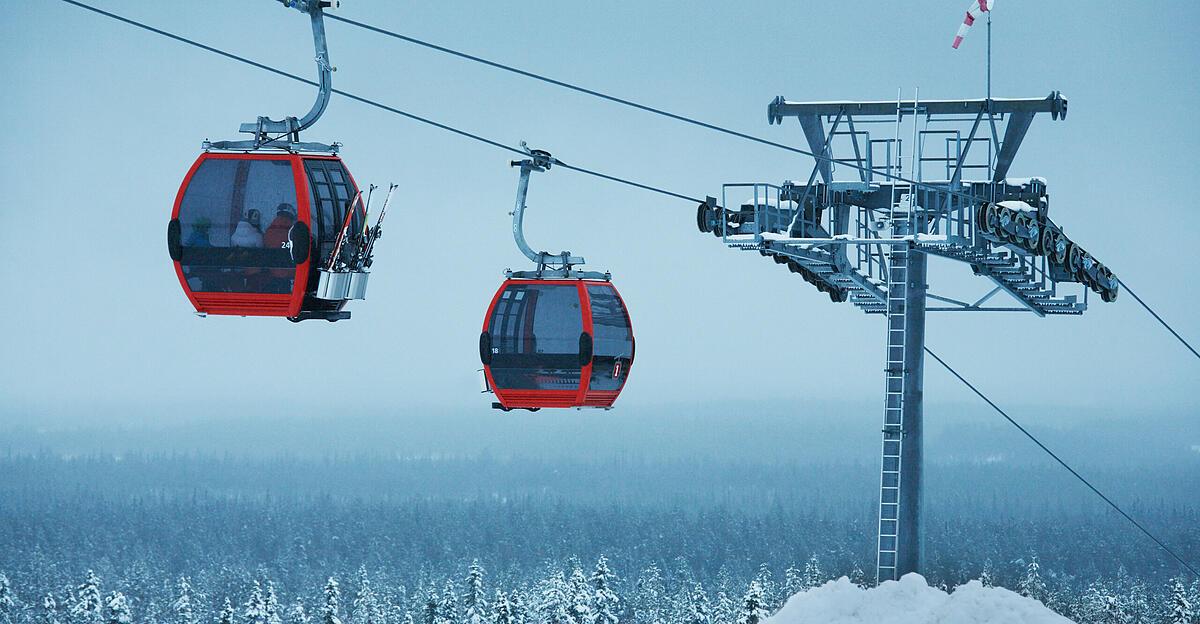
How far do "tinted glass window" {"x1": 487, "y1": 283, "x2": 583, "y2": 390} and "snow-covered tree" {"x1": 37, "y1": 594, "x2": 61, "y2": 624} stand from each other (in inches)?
4398

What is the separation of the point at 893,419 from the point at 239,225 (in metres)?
11.3

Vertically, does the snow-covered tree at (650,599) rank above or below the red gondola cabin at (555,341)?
below

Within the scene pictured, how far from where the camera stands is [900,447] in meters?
24.6

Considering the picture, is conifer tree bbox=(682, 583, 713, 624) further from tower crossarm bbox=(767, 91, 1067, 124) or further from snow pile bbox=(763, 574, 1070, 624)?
snow pile bbox=(763, 574, 1070, 624)

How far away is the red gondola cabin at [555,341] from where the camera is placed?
64.7 ft

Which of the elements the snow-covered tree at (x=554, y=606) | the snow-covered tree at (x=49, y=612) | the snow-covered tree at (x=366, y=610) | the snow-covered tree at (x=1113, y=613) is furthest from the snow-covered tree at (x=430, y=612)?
the snow-covered tree at (x=1113, y=613)

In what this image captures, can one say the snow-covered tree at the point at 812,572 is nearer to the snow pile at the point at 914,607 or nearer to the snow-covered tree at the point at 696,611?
the snow-covered tree at the point at 696,611

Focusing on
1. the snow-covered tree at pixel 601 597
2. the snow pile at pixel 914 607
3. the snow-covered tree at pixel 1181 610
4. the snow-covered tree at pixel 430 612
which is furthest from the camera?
the snow-covered tree at pixel 430 612

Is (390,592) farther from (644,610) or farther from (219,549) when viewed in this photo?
(219,549)

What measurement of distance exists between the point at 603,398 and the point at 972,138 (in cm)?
799

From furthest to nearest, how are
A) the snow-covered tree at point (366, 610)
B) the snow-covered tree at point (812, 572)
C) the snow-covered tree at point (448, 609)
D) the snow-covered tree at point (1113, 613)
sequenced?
the snow-covered tree at point (812, 572) < the snow-covered tree at point (366, 610) < the snow-covered tree at point (1113, 613) < the snow-covered tree at point (448, 609)

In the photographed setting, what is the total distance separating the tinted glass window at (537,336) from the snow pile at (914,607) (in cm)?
534

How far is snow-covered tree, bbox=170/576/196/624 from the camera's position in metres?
129

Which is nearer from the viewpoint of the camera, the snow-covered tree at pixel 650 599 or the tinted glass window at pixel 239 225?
the tinted glass window at pixel 239 225
